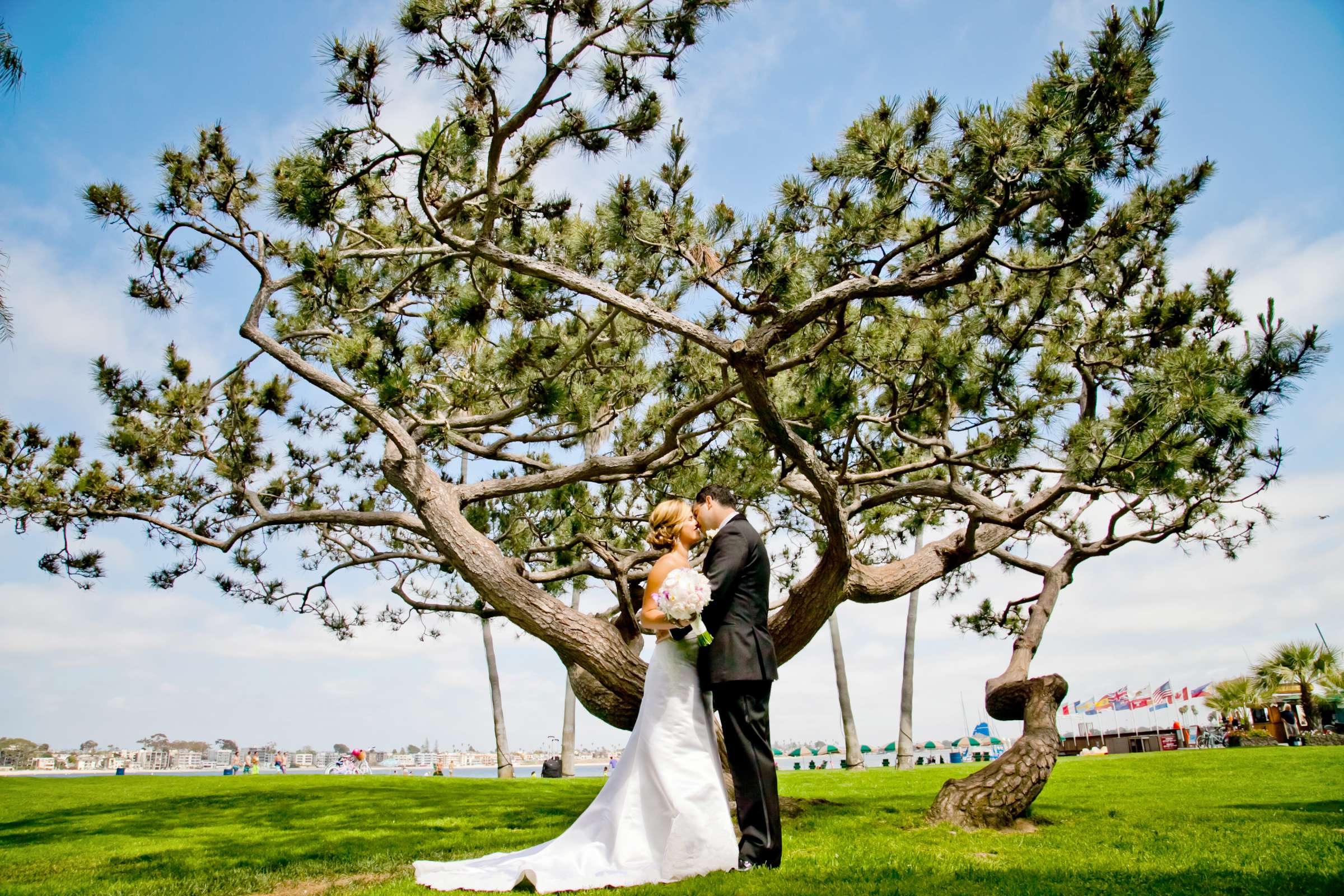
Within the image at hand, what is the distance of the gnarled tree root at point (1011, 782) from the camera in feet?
17.4

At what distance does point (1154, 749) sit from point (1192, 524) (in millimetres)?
15735

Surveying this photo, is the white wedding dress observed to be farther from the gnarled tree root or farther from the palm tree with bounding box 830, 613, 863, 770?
the palm tree with bounding box 830, 613, 863, 770

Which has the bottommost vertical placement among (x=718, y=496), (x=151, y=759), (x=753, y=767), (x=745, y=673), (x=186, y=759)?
(x=186, y=759)

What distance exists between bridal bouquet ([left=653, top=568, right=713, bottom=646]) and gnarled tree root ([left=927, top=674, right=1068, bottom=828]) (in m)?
3.04

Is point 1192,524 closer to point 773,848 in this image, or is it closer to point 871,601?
point 871,601

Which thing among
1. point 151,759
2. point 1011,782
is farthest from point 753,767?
point 151,759

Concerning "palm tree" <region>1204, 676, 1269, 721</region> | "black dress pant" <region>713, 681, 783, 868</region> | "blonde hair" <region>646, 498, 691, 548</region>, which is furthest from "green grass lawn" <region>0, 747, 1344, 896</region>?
"palm tree" <region>1204, 676, 1269, 721</region>

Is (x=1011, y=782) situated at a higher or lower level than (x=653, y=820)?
lower

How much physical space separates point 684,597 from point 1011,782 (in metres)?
3.53

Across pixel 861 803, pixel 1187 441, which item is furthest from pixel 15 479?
pixel 1187 441

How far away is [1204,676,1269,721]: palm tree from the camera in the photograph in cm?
2231

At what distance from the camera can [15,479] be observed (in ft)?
24.3

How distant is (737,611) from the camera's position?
373 centimetres

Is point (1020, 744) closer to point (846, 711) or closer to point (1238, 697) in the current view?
point (846, 711)
